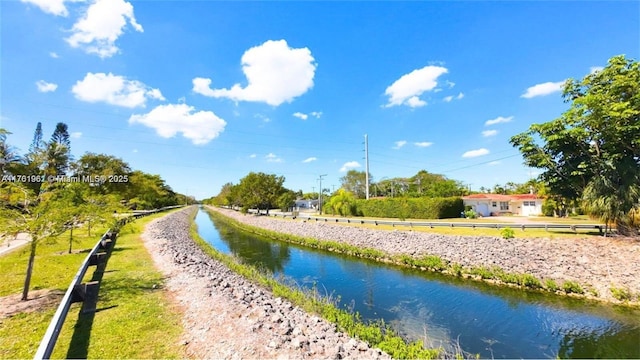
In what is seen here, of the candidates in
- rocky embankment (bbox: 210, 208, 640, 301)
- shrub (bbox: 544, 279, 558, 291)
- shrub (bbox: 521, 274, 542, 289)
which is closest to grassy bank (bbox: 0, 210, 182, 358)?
shrub (bbox: 521, 274, 542, 289)

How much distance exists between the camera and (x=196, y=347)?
5758mm

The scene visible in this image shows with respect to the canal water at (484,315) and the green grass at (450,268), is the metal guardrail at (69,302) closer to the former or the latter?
the canal water at (484,315)

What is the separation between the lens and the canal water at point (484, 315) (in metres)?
8.50

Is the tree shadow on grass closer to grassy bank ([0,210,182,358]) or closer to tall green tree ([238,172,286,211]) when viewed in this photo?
grassy bank ([0,210,182,358])

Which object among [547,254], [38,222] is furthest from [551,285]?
[38,222]

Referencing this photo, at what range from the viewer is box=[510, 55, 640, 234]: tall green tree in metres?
15.8

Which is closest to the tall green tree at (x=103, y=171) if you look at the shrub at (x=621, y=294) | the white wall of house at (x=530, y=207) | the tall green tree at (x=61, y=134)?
the tall green tree at (x=61, y=134)

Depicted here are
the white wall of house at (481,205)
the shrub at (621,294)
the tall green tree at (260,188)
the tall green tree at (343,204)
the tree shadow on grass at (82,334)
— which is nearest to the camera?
the tree shadow on grass at (82,334)

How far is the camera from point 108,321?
22.2ft

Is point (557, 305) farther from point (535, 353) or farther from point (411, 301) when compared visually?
point (411, 301)

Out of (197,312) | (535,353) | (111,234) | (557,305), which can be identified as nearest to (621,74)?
(557,305)

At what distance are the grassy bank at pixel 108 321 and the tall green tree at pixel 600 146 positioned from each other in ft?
76.0

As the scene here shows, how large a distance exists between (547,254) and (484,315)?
7.93 m

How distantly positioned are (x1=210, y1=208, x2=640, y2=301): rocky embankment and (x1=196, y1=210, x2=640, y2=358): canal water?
1.85m
